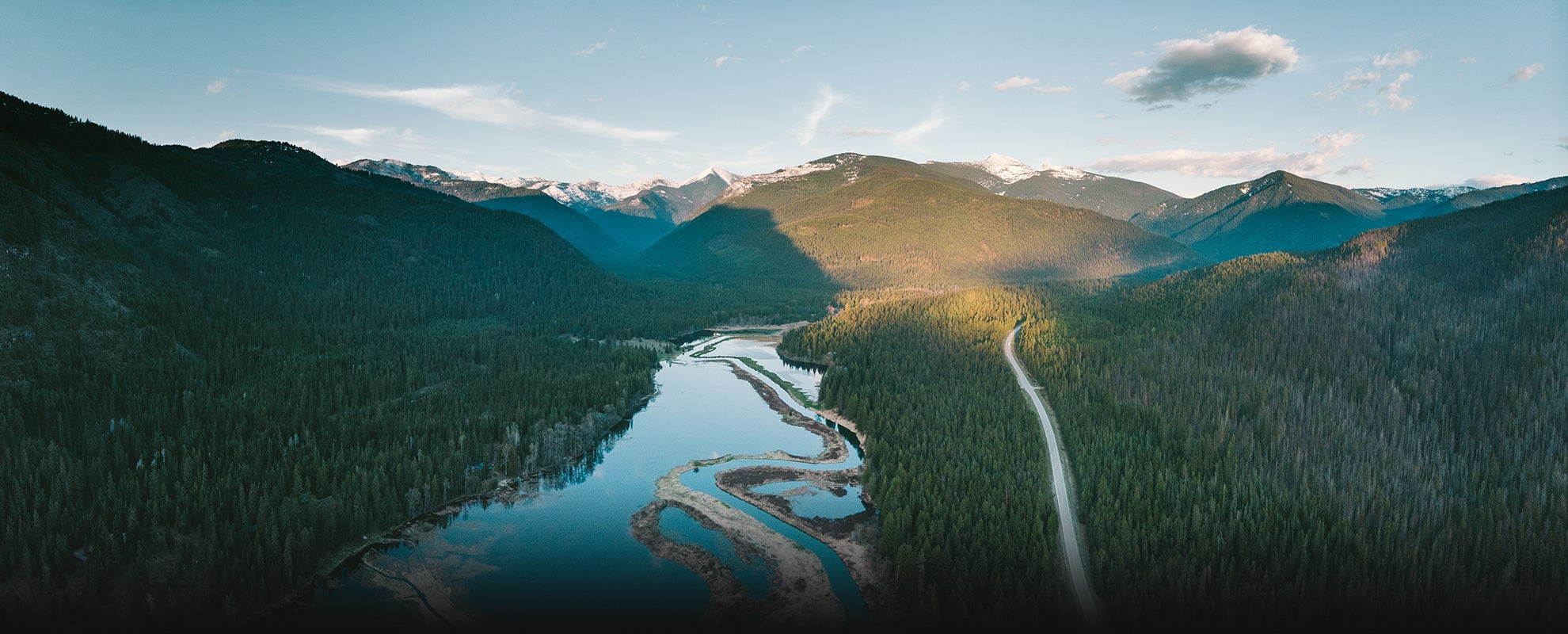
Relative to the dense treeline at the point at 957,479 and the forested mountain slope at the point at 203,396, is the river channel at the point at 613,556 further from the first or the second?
the forested mountain slope at the point at 203,396

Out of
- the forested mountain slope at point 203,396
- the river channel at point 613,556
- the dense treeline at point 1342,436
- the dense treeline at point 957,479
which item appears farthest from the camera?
the forested mountain slope at point 203,396

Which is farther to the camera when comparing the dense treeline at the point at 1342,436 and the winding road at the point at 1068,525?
the winding road at the point at 1068,525

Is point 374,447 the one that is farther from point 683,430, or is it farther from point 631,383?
point 631,383

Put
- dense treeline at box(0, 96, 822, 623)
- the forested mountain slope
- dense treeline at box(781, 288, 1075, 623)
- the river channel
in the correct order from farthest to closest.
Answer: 1. dense treeline at box(0, 96, 822, 623)
2. the forested mountain slope
3. dense treeline at box(781, 288, 1075, 623)
4. the river channel

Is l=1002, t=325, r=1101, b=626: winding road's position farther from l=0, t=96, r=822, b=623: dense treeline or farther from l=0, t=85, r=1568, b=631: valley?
l=0, t=96, r=822, b=623: dense treeline

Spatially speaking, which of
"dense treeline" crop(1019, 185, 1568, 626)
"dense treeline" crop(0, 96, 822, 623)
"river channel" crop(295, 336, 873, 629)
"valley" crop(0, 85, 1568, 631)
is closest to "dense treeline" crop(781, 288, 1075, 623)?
"valley" crop(0, 85, 1568, 631)

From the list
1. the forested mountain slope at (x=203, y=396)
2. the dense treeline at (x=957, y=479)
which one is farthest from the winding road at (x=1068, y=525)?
the forested mountain slope at (x=203, y=396)

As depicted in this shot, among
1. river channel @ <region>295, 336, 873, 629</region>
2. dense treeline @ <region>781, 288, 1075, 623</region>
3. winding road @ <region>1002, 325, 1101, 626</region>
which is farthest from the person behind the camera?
winding road @ <region>1002, 325, 1101, 626</region>
